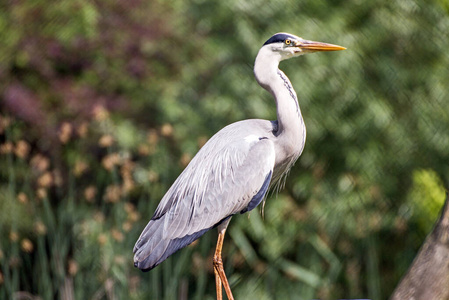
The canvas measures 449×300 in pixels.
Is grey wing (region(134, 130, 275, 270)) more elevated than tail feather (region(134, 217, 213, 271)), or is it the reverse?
grey wing (region(134, 130, 275, 270))

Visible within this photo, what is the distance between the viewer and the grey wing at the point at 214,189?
8.36 feet

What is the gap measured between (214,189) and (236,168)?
11 cm

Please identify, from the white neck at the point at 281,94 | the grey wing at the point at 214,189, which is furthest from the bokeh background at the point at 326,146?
the white neck at the point at 281,94

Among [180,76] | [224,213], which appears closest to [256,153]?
[224,213]

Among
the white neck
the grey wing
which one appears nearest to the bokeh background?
the grey wing

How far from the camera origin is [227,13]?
16.1 feet

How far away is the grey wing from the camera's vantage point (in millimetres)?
2549

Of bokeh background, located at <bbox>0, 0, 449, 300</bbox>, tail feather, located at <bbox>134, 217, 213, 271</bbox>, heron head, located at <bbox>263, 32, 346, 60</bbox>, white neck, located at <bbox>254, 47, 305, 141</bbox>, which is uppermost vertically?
heron head, located at <bbox>263, 32, 346, 60</bbox>

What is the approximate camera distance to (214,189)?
8.57ft

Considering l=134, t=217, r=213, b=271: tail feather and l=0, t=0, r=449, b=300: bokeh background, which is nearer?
l=134, t=217, r=213, b=271: tail feather

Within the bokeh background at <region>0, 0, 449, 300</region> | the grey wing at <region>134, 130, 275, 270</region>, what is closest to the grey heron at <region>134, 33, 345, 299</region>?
the grey wing at <region>134, 130, 275, 270</region>

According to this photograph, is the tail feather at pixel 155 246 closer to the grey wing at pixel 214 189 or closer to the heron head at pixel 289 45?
the grey wing at pixel 214 189

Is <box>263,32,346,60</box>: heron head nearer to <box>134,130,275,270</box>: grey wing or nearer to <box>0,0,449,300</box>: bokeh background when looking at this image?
<box>134,130,275,270</box>: grey wing

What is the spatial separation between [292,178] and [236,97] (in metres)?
0.68
